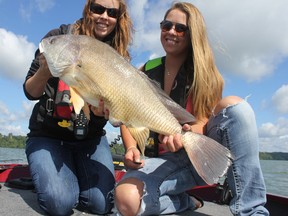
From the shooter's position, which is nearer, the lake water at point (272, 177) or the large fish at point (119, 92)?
the large fish at point (119, 92)

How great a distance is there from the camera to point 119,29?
448 centimetres

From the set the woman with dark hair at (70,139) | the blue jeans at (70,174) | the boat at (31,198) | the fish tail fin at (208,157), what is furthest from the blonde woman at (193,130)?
the blue jeans at (70,174)

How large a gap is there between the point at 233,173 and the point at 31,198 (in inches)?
101

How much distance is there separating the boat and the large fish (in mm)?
1316

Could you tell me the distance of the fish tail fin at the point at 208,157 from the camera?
2908mm

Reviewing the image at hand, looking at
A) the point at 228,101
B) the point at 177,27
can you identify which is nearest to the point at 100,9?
the point at 177,27

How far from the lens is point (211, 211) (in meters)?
4.34

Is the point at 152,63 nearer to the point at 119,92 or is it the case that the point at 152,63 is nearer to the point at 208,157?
the point at 119,92

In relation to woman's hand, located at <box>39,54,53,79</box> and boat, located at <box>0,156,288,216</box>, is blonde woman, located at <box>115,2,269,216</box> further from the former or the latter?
woman's hand, located at <box>39,54,53,79</box>

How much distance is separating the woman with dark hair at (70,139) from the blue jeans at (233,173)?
3.02ft

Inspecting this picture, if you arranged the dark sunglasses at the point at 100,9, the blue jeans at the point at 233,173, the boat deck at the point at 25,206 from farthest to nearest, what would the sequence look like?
1. the dark sunglasses at the point at 100,9
2. the boat deck at the point at 25,206
3. the blue jeans at the point at 233,173

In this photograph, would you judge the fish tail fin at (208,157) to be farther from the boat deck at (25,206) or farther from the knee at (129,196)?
the boat deck at (25,206)

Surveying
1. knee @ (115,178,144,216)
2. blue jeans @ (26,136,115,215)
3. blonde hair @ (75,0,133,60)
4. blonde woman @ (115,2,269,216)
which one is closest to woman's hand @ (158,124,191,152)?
blonde woman @ (115,2,269,216)

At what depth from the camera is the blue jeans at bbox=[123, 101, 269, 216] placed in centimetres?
304
